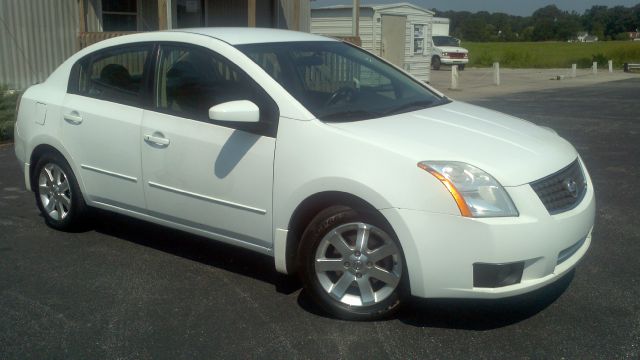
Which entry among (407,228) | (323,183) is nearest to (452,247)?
(407,228)

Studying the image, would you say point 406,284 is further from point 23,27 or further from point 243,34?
point 23,27

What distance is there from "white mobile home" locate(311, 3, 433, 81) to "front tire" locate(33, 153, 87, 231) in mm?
17247

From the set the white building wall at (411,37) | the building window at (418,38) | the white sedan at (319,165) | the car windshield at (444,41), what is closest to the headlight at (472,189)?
the white sedan at (319,165)

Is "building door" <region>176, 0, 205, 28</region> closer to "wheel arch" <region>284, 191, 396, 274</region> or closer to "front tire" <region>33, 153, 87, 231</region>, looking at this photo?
"front tire" <region>33, 153, 87, 231</region>

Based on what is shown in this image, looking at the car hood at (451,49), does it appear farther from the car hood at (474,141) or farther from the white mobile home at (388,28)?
the car hood at (474,141)

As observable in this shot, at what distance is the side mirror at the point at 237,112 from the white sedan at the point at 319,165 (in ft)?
0.04

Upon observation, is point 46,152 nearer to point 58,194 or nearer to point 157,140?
point 58,194

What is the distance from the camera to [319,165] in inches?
172

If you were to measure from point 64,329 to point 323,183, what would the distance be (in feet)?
5.68

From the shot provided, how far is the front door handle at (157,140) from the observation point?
16.8 feet

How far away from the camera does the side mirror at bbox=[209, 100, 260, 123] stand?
452 centimetres

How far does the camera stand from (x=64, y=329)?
435 cm

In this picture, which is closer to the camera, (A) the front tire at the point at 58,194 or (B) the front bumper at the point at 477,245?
(B) the front bumper at the point at 477,245

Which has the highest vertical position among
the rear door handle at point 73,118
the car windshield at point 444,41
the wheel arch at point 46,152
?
the car windshield at point 444,41
